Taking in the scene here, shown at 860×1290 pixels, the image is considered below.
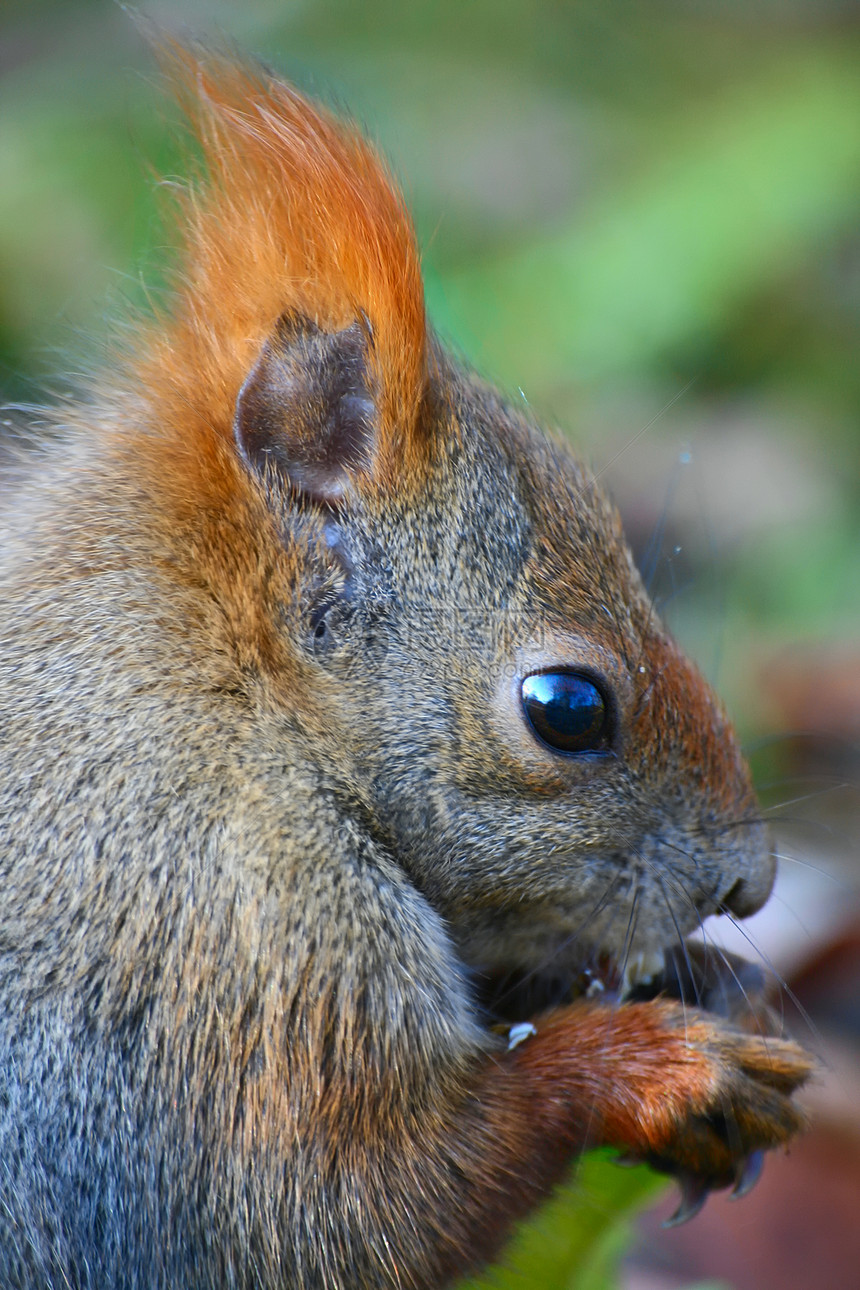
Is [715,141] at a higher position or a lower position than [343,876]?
higher

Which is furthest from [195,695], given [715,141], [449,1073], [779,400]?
[715,141]

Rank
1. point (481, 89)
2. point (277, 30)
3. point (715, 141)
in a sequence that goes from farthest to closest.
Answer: point (481, 89), point (277, 30), point (715, 141)

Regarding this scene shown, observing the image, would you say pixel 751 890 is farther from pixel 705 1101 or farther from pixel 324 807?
pixel 324 807

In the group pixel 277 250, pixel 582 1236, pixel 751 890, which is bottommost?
pixel 582 1236

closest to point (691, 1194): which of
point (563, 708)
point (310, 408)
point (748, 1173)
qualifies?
point (748, 1173)

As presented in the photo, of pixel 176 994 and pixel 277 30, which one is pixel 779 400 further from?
pixel 176 994

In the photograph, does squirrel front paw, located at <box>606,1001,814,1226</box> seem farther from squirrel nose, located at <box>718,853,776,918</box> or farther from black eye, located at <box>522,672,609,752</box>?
black eye, located at <box>522,672,609,752</box>

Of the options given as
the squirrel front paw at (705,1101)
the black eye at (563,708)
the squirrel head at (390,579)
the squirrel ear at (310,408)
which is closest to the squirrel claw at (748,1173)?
the squirrel front paw at (705,1101)

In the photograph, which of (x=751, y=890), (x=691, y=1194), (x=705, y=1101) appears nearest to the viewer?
(x=705, y=1101)
